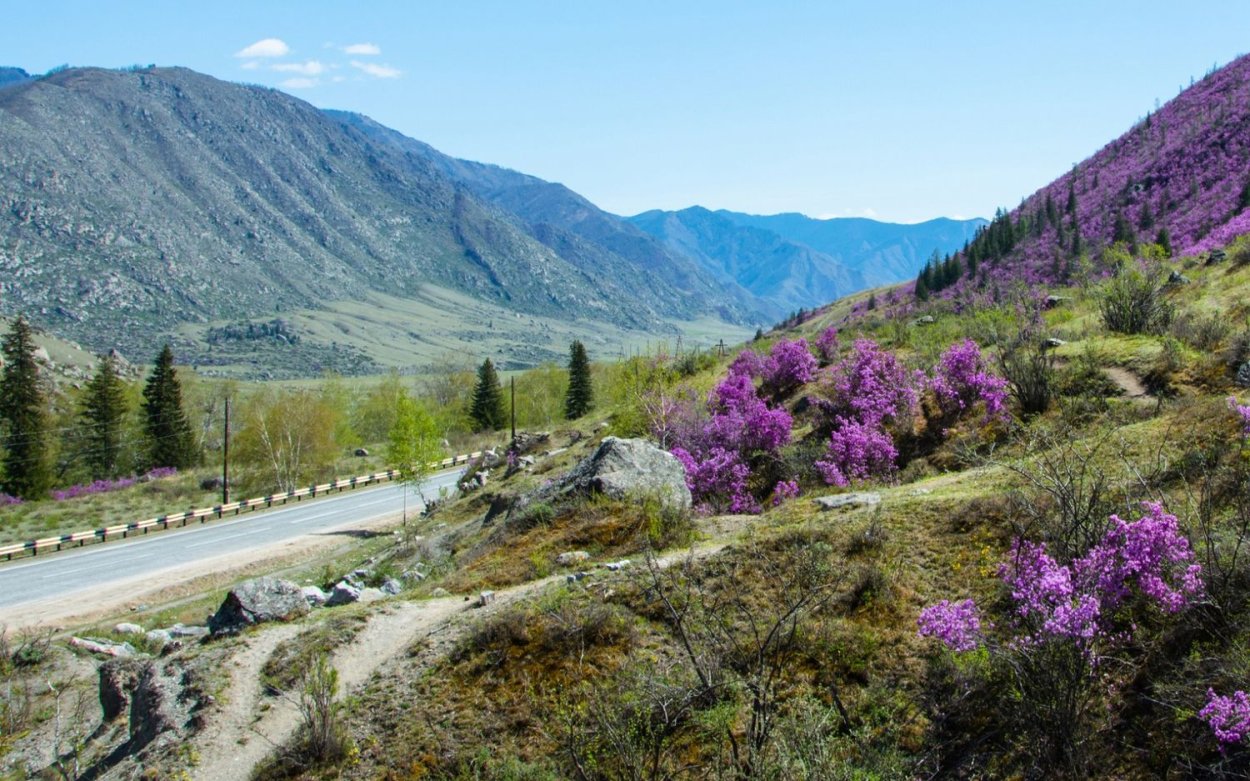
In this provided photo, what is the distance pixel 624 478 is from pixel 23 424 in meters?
55.7

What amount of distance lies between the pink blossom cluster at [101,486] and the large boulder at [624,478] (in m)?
48.1

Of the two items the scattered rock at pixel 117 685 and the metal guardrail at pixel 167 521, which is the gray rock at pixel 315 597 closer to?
the scattered rock at pixel 117 685

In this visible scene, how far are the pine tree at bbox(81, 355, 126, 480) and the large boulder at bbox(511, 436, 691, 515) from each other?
5725 cm

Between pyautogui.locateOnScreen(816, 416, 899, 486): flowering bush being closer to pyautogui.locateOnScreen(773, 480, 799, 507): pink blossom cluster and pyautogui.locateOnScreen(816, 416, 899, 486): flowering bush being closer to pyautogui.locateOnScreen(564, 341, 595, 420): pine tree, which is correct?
pyautogui.locateOnScreen(773, 480, 799, 507): pink blossom cluster

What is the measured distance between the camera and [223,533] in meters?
37.2

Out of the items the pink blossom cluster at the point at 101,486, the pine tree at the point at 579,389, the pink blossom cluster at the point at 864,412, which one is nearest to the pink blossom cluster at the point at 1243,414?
the pink blossom cluster at the point at 864,412

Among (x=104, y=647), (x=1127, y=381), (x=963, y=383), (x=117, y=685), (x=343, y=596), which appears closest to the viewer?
(x=117, y=685)

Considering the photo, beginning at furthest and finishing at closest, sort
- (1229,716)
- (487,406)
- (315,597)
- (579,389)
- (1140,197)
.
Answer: (1140,197) → (487,406) → (579,389) → (315,597) → (1229,716)

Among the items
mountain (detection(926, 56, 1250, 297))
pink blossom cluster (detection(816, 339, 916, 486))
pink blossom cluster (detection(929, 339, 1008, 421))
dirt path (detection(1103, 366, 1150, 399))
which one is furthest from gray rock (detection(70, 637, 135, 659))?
mountain (detection(926, 56, 1250, 297))

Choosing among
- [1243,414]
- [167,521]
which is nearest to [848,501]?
[1243,414]

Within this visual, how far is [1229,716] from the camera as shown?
4.59 m

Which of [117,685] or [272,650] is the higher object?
[272,650]

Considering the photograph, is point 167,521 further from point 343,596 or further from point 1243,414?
point 1243,414

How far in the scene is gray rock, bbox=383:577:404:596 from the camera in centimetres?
1339
